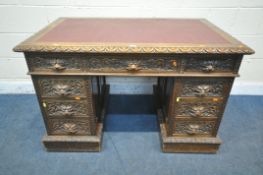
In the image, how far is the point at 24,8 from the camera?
1572mm

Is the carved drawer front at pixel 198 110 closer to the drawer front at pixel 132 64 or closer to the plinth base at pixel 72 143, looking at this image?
the drawer front at pixel 132 64

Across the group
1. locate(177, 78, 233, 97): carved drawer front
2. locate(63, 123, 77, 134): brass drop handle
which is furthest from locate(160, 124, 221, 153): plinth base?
locate(63, 123, 77, 134): brass drop handle

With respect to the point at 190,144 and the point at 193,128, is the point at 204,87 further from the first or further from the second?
the point at 190,144

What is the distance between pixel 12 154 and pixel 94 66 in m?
0.91

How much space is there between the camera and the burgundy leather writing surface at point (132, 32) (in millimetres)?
1038

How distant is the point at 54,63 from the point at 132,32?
19.4 inches

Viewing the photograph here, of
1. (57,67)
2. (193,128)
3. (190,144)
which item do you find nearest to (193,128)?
(193,128)

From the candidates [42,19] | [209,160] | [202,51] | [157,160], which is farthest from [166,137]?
[42,19]

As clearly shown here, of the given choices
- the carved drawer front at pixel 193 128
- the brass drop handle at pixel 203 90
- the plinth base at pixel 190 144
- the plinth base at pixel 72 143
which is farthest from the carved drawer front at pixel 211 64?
the plinth base at pixel 72 143

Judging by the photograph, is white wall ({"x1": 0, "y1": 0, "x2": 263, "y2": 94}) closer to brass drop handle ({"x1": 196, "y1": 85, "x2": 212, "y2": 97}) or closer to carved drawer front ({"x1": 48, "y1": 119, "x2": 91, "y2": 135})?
brass drop handle ({"x1": 196, "y1": 85, "x2": 212, "y2": 97})

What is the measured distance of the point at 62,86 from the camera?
1.11 m

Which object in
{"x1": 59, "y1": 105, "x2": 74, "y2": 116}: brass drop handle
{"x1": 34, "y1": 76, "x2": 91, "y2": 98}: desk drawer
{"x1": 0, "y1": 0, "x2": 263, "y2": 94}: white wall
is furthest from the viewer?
{"x1": 0, "y1": 0, "x2": 263, "y2": 94}: white wall

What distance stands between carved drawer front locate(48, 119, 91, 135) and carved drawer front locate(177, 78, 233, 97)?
642 mm

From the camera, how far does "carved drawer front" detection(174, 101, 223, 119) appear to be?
3.85ft
